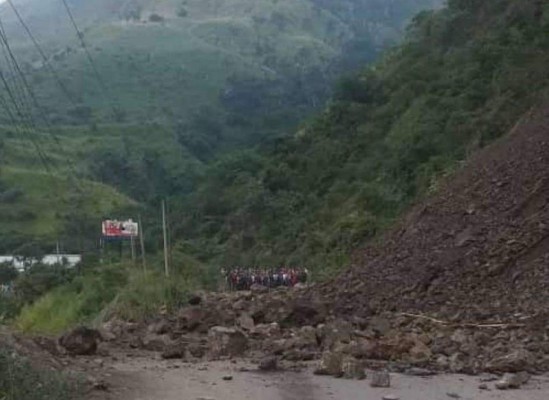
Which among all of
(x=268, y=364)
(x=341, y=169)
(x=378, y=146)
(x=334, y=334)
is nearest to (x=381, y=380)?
(x=268, y=364)

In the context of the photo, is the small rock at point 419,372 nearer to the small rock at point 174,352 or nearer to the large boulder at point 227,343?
the large boulder at point 227,343

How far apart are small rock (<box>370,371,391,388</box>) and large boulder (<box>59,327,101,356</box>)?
253 inches

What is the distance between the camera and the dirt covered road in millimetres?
13609

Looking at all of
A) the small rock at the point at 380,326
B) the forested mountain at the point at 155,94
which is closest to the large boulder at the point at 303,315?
the small rock at the point at 380,326

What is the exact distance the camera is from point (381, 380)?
47.1 feet

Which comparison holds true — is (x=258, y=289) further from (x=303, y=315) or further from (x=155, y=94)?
(x=155, y=94)

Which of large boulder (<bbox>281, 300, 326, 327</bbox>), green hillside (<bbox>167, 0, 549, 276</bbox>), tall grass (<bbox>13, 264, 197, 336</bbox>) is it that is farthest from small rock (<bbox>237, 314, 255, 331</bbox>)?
green hillside (<bbox>167, 0, 549, 276</bbox>)

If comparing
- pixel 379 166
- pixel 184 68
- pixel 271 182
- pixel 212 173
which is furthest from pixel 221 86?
pixel 379 166

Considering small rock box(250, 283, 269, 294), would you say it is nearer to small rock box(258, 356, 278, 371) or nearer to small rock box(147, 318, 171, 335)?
small rock box(147, 318, 171, 335)

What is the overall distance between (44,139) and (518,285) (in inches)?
2862

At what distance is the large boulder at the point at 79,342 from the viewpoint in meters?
18.6

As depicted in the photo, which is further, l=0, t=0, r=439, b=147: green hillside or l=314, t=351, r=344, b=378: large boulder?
l=0, t=0, r=439, b=147: green hillside

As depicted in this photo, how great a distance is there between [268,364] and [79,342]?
4228 mm

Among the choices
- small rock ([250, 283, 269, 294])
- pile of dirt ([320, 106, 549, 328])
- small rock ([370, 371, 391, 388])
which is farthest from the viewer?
small rock ([250, 283, 269, 294])
